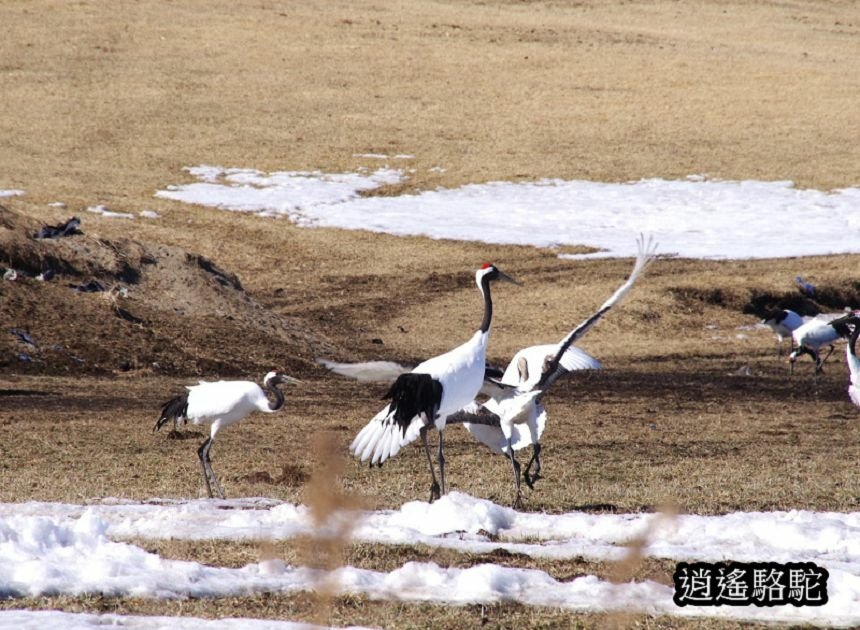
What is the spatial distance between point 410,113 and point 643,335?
2552 centimetres

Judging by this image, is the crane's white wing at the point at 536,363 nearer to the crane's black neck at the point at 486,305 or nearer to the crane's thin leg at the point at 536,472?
the crane's black neck at the point at 486,305

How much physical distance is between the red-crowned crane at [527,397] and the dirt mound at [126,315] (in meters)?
8.84

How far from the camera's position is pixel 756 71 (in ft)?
187

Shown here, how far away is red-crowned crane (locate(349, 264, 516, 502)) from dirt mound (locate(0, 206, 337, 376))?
9832 millimetres

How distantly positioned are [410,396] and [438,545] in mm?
2530

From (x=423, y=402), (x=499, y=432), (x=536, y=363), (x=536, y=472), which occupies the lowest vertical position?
(x=536, y=472)

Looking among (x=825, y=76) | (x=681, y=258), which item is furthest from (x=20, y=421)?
(x=825, y=76)

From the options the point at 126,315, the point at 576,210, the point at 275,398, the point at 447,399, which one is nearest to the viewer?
the point at 447,399

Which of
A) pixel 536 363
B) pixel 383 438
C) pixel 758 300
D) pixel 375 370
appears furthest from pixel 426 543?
pixel 758 300

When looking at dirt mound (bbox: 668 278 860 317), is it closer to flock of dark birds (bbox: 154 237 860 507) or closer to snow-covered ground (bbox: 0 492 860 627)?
flock of dark birds (bbox: 154 237 860 507)

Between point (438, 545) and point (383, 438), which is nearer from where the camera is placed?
point (438, 545)

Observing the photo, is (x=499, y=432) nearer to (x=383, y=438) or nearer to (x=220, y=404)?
(x=383, y=438)

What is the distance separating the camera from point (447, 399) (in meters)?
12.0

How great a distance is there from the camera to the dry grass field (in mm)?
13750
